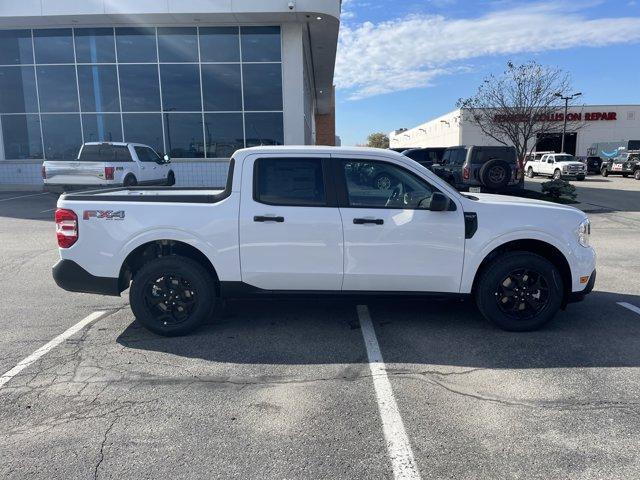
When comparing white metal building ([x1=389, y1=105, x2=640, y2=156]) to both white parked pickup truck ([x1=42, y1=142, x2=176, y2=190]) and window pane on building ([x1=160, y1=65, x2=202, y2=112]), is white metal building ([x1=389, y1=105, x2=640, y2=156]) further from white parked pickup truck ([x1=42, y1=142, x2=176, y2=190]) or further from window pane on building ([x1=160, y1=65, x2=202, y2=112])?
white parked pickup truck ([x1=42, y1=142, x2=176, y2=190])

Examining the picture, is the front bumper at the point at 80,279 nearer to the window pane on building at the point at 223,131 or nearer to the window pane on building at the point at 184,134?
the window pane on building at the point at 223,131

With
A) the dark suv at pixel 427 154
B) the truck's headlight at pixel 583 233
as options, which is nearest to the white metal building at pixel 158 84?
the dark suv at pixel 427 154

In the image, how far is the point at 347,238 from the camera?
4578 mm

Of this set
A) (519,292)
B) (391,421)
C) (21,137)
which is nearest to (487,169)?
(519,292)

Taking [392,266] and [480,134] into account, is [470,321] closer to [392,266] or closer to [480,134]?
[392,266]

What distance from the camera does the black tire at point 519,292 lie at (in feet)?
15.3

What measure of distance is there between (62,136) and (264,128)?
8803 mm

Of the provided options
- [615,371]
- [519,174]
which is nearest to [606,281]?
[615,371]

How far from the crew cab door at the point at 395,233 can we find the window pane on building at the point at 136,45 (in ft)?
61.3

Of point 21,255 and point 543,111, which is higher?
point 543,111

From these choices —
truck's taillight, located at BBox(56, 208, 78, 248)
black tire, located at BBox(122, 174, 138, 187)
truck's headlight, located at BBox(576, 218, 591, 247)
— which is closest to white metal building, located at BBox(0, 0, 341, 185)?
black tire, located at BBox(122, 174, 138, 187)

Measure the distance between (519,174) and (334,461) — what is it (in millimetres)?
14381

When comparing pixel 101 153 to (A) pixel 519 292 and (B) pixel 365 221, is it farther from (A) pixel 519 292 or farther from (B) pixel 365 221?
(A) pixel 519 292

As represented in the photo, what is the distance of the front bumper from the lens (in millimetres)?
4754
